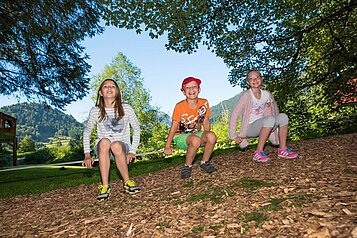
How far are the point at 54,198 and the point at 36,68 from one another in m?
6.32

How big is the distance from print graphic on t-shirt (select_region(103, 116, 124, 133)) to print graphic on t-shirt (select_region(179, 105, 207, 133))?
89 centimetres

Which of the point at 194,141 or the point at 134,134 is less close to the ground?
the point at 134,134

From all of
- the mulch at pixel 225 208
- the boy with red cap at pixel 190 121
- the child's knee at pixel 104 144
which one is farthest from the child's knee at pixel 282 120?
the child's knee at pixel 104 144

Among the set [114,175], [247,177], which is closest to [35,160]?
[114,175]

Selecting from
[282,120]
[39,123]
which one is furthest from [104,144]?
[39,123]

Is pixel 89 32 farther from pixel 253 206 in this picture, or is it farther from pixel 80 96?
pixel 253 206

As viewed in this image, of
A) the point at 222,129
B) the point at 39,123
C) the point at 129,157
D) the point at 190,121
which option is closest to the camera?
the point at 129,157

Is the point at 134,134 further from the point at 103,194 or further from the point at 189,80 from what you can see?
the point at 189,80

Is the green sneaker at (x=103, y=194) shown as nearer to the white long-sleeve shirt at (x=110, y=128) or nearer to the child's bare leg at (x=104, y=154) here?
the child's bare leg at (x=104, y=154)

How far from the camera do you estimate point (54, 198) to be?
15.9 feet

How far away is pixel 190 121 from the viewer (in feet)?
14.8

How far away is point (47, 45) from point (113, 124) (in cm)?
684

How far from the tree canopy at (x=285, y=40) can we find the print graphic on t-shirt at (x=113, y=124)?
11.5ft

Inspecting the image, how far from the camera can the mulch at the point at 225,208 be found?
7.36 ft
